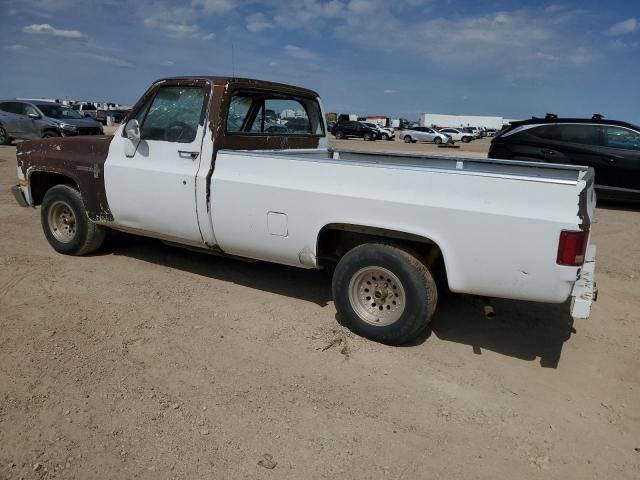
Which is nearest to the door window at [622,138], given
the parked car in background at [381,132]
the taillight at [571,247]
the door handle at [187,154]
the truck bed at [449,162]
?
the truck bed at [449,162]

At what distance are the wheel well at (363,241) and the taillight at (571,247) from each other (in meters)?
0.76

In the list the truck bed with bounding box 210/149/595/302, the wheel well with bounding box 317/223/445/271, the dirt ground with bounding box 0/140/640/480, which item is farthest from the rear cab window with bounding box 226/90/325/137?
the dirt ground with bounding box 0/140/640/480

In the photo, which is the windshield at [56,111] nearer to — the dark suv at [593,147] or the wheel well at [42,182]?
the wheel well at [42,182]

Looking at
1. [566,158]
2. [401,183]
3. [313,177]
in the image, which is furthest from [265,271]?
[566,158]

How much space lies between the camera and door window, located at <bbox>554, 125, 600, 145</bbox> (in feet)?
30.7

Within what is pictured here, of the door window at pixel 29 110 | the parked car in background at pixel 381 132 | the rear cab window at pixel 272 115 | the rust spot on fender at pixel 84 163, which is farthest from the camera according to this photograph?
the parked car in background at pixel 381 132

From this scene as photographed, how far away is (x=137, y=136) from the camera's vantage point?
14.0ft

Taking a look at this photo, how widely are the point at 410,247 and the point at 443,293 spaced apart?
129cm

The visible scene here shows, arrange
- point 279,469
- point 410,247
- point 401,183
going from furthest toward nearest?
point 410,247
point 401,183
point 279,469

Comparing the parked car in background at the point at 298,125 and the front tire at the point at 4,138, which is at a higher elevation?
the parked car in background at the point at 298,125

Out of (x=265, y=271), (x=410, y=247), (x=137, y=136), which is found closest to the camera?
(x=410, y=247)

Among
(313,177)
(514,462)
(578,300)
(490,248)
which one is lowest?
(514,462)

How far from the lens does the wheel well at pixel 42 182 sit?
5402 mm

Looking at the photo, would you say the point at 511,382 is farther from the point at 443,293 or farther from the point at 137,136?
the point at 137,136
